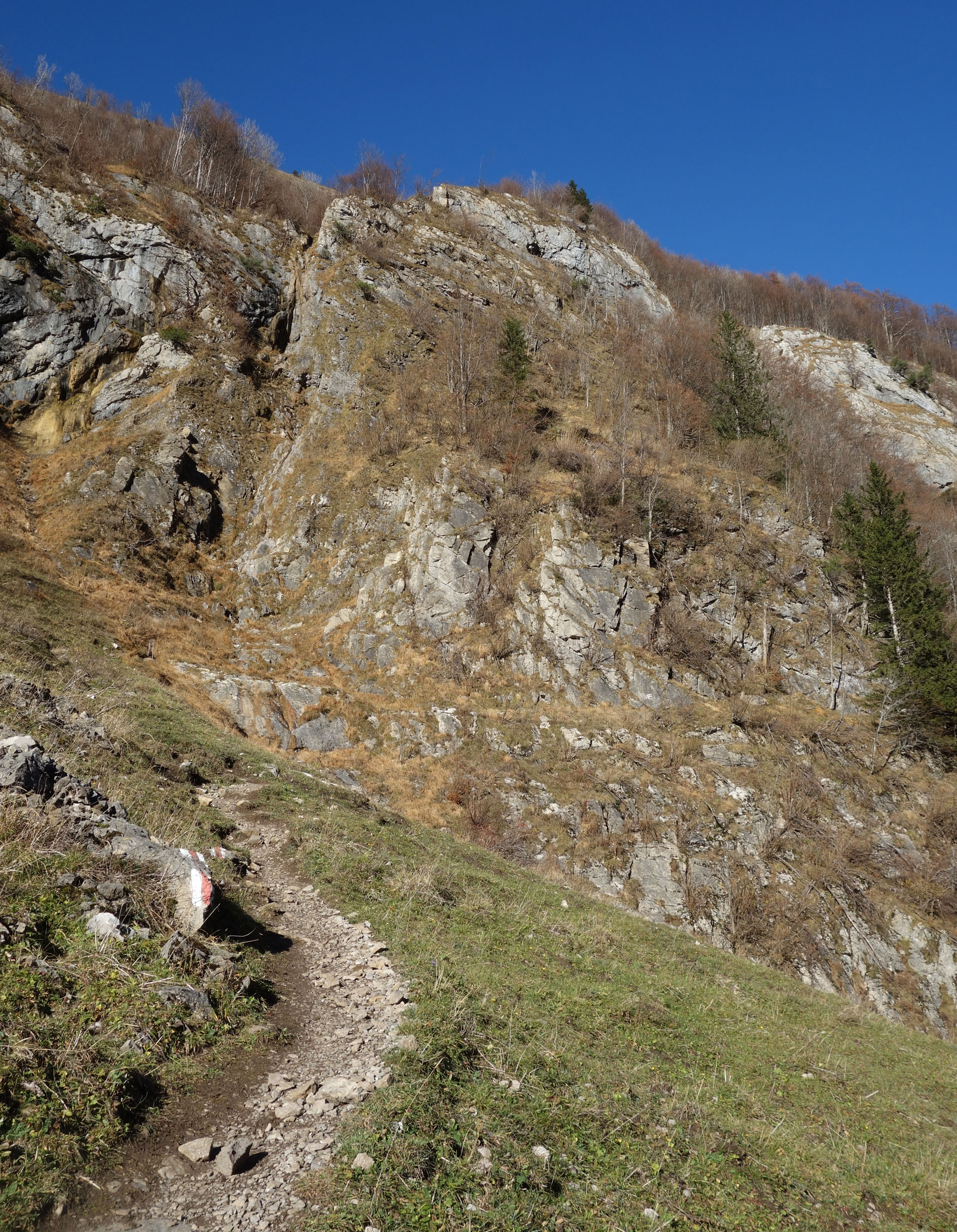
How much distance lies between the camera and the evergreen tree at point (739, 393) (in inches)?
1587

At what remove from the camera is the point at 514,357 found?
123 feet

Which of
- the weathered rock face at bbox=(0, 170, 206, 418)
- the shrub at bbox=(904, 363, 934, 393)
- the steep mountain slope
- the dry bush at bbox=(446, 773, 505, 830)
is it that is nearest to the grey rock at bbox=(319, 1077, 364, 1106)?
the steep mountain slope

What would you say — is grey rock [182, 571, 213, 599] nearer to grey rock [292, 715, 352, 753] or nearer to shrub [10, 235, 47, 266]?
grey rock [292, 715, 352, 753]

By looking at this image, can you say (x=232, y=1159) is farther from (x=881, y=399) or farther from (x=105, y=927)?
(x=881, y=399)

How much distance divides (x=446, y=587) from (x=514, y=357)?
18.4 meters

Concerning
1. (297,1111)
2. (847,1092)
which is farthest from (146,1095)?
(847,1092)

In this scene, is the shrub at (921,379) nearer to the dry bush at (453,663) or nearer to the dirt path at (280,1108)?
the dry bush at (453,663)

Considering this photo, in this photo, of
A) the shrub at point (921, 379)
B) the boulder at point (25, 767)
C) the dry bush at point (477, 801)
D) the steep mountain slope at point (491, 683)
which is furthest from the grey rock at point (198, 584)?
the shrub at point (921, 379)

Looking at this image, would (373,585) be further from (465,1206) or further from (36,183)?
(36,183)

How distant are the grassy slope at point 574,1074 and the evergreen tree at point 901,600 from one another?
17.0 metres

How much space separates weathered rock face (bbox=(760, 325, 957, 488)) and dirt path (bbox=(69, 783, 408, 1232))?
66.2m

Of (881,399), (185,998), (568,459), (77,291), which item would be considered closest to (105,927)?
(185,998)

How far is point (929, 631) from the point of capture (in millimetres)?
26938

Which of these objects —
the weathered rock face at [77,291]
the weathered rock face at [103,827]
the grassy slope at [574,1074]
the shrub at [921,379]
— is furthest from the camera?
the shrub at [921,379]
